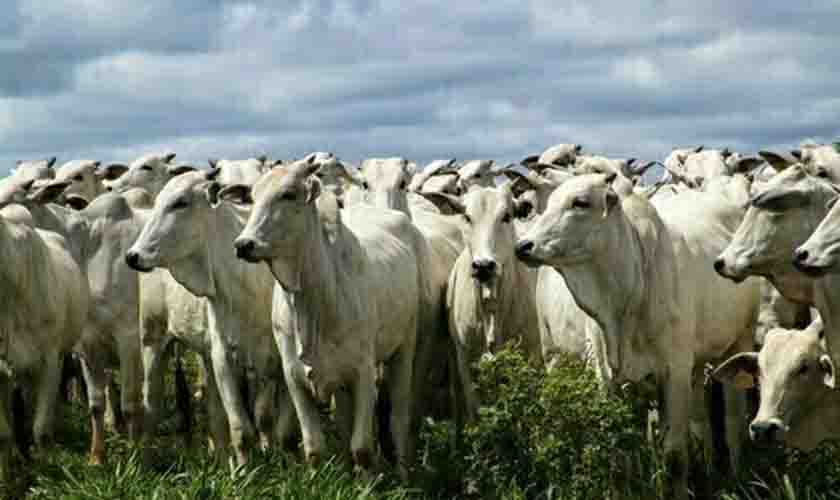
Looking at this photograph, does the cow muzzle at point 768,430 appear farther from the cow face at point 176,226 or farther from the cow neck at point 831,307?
the cow face at point 176,226

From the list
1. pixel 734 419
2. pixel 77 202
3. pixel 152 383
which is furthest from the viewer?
pixel 77 202

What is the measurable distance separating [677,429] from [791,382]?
1396mm

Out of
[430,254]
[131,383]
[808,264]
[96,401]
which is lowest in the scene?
[96,401]

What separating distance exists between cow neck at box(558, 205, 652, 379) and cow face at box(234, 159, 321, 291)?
201 cm

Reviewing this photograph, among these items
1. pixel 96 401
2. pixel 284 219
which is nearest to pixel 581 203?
pixel 284 219

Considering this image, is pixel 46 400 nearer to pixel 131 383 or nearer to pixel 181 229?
pixel 131 383

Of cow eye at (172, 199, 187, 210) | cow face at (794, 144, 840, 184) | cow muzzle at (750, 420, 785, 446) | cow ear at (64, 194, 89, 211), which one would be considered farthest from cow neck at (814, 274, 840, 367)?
cow ear at (64, 194, 89, 211)

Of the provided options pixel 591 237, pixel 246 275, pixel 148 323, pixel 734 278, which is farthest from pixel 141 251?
pixel 734 278

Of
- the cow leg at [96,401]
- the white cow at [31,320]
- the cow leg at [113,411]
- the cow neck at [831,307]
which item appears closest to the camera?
the cow neck at [831,307]

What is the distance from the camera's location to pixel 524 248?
38.5 feet

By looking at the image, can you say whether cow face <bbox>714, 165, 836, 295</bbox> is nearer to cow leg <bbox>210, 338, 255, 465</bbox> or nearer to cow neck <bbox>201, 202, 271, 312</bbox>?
cow leg <bbox>210, 338, 255, 465</bbox>

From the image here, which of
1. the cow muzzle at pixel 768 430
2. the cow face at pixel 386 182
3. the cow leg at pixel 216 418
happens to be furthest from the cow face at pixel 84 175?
the cow muzzle at pixel 768 430

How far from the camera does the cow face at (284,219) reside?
1252 centimetres

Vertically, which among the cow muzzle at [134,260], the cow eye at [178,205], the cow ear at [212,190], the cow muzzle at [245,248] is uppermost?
the cow ear at [212,190]
